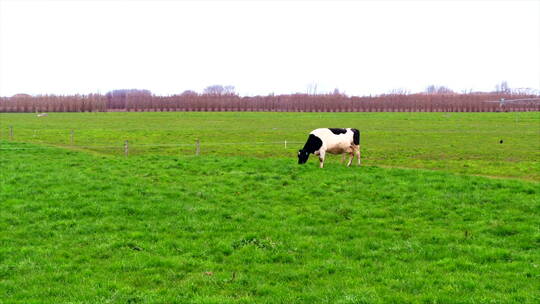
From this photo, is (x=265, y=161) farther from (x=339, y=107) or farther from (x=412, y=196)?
(x=339, y=107)

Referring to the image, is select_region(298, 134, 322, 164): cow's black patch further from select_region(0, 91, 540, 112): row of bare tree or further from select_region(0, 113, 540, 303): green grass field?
select_region(0, 91, 540, 112): row of bare tree

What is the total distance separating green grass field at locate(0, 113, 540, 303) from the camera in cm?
938

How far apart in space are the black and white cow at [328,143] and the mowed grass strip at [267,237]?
291cm

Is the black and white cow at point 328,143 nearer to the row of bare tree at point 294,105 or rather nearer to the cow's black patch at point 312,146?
the cow's black patch at point 312,146

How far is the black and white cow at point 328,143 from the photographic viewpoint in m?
24.8

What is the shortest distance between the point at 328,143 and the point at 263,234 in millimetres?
12442

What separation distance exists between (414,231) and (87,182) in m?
13.0

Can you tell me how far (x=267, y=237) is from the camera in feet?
42.3

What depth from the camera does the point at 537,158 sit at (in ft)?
101

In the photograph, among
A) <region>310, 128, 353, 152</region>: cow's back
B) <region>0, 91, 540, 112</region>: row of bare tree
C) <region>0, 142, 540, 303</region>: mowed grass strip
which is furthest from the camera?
<region>0, 91, 540, 112</region>: row of bare tree

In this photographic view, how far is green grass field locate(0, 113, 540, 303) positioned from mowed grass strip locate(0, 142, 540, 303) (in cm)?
5

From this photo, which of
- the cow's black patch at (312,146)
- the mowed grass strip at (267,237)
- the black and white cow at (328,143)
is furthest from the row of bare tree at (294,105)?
the mowed grass strip at (267,237)

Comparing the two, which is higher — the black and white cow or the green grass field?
the black and white cow

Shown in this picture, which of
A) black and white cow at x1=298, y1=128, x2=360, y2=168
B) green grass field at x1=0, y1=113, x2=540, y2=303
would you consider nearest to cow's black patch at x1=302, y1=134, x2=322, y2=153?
black and white cow at x1=298, y1=128, x2=360, y2=168
